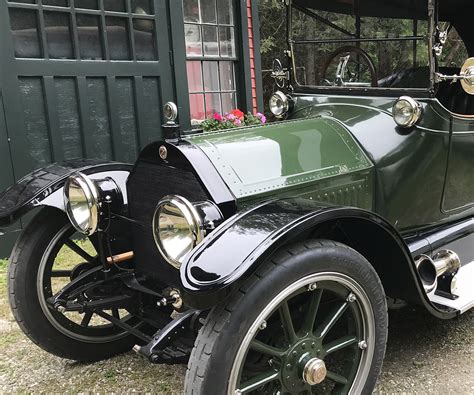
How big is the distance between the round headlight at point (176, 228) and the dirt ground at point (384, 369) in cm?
93

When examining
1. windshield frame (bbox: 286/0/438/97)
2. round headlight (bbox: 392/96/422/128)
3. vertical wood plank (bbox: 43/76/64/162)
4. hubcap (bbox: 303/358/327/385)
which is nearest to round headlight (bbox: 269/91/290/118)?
windshield frame (bbox: 286/0/438/97)

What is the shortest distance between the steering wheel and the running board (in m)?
1.22

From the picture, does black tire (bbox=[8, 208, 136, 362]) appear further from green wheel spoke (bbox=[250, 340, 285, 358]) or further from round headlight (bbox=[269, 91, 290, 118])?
round headlight (bbox=[269, 91, 290, 118])

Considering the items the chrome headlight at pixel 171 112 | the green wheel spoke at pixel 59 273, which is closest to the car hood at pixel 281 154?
the chrome headlight at pixel 171 112

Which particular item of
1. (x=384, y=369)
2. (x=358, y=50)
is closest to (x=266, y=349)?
(x=384, y=369)

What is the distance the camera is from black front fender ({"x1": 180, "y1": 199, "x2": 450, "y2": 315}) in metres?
1.76

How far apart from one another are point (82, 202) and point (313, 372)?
136 centimetres

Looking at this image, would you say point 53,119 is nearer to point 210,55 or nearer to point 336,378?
point 210,55

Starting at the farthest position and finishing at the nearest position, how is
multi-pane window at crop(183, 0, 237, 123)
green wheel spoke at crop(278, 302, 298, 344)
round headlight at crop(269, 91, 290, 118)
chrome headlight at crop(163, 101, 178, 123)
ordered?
multi-pane window at crop(183, 0, 237, 123)
round headlight at crop(269, 91, 290, 118)
chrome headlight at crop(163, 101, 178, 123)
green wheel spoke at crop(278, 302, 298, 344)

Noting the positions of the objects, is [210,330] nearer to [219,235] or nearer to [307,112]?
[219,235]

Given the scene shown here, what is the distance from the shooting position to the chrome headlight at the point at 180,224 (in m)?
2.09

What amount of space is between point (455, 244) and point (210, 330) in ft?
6.70

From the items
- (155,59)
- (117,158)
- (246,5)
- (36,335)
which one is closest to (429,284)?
(36,335)

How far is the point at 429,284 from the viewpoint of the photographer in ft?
9.08
